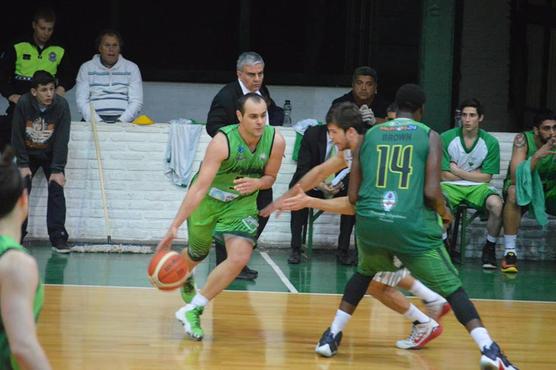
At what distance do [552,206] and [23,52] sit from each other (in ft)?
18.0

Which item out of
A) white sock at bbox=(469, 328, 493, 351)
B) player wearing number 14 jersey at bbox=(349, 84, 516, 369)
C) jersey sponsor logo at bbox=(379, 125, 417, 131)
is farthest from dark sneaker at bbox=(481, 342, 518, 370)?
jersey sponsor logo at bbox=(379, 125, 417, 131)

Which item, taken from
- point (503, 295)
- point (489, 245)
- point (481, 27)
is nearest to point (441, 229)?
point (503, 295)

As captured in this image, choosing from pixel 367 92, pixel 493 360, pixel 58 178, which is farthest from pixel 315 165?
pixel 493 360

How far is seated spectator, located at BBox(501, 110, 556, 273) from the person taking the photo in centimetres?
1111

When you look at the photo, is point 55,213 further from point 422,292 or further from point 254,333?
point 422,292

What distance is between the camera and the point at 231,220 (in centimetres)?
780

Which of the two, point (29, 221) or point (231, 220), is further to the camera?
point (29, 221)

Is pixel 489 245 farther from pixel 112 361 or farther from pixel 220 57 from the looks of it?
pixel 112 361

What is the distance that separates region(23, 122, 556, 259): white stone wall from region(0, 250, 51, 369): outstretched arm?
821 cm

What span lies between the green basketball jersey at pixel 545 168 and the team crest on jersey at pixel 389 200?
465 cm

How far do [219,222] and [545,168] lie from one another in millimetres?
4544

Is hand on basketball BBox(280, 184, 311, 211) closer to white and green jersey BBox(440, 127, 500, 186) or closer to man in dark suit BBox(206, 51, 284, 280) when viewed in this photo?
man in dark suit BBox(206, 51, 284, 280)

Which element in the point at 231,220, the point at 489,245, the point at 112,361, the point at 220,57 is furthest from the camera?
the point at 220,57

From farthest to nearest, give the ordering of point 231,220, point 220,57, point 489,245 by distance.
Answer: point 220,57 → point 489,245 → point 231,220
